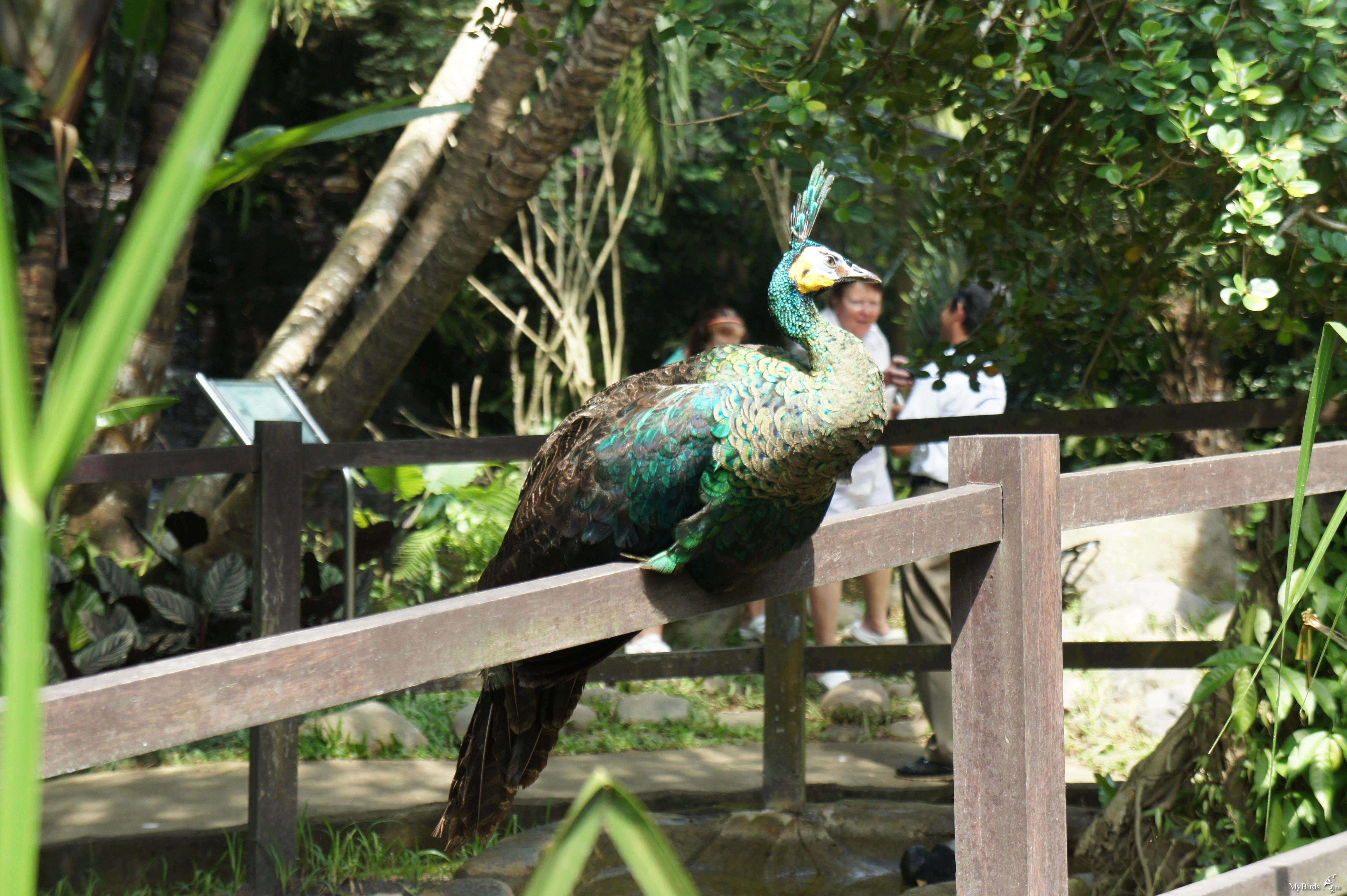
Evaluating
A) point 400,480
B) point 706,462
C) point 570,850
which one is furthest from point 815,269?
point 400,480

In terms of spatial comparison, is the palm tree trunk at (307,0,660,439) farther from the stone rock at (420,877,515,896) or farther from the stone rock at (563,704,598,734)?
the stone rock at (420,877,515,896)

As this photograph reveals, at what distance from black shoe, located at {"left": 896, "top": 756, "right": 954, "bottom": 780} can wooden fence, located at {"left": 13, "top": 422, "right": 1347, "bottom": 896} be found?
8.47 ft

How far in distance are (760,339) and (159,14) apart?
5.92 m

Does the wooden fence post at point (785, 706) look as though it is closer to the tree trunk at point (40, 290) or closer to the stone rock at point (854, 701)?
the stone rock at point (854, 701)

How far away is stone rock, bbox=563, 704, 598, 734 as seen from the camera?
518cm

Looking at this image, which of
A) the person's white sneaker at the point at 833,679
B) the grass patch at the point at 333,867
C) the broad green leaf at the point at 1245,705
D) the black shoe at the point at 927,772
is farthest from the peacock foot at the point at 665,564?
the person's white sneaker at the point at 833,679

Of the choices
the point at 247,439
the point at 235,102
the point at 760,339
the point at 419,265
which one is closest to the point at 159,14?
the point at 419,265

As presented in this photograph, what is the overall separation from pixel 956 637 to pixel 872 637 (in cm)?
449

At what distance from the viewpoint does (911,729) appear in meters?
5.21

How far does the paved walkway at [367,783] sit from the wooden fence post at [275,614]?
15.7 inches

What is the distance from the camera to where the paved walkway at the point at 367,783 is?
364 cm

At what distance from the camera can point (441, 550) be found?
6406mm

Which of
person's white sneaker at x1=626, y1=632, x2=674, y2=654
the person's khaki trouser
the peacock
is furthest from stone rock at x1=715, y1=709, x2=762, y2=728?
the peacock

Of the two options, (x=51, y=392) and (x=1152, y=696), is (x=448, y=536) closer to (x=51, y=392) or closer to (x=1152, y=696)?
(x=1152, y=696)
